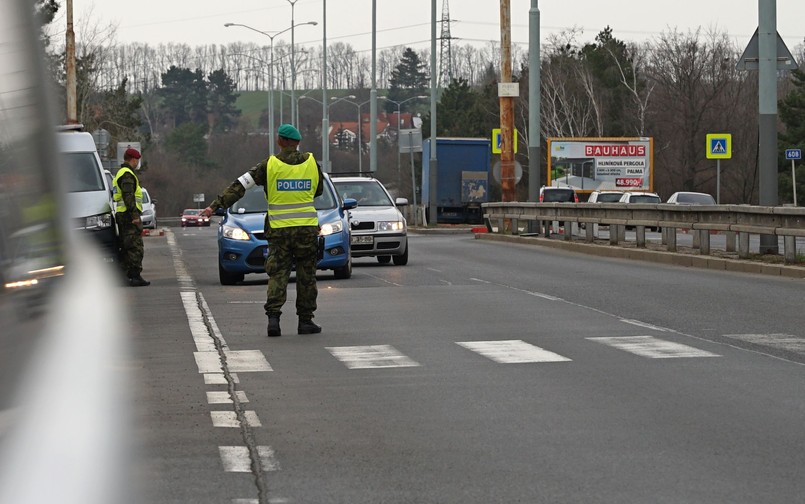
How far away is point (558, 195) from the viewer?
175 feet

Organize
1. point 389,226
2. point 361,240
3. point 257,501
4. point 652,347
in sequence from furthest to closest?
point 389,226
point 361,240
point 652,347
point 257,501

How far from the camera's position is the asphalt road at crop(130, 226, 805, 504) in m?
6.11

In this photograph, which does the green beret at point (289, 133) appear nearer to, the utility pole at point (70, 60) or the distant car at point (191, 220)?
the utility pole at point (70, 60)

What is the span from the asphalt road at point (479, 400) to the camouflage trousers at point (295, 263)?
30 cm

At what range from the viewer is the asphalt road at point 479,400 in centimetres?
611

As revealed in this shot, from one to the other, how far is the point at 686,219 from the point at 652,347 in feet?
47.4

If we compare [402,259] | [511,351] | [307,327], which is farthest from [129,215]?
[511,351]

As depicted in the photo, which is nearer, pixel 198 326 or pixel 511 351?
pixel 511 351

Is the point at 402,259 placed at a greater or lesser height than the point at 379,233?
lesser

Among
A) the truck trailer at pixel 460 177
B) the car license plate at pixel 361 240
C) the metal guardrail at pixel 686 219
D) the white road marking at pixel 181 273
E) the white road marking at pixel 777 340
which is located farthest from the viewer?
the truck trailer at pixel 460 177

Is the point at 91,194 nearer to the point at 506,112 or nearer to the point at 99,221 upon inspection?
the point at 99,221

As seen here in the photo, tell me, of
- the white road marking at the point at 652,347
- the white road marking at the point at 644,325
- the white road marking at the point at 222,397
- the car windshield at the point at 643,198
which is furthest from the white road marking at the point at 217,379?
the car windshield at the point at 643,198

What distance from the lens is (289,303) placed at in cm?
1703

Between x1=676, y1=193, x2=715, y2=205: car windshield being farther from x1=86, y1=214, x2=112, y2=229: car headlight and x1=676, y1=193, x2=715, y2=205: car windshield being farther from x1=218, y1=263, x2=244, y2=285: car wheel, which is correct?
x1=86, y1=214, x2=112, y2=229: car headlight
